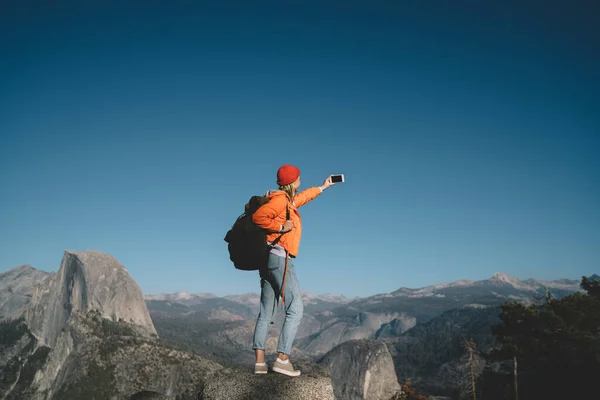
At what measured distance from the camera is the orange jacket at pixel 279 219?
18.4ft

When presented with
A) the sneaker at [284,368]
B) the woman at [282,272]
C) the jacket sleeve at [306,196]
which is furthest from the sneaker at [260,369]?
the jacket sleeve at [306,196]

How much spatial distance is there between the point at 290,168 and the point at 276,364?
2952mm

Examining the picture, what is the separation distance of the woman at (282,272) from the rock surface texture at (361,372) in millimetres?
100420

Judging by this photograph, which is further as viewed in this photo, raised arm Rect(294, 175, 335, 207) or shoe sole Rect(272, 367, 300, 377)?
raised arm Rect(294, 175, 335, 207)

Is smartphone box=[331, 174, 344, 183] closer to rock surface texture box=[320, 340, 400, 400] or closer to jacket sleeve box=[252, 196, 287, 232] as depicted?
jacket sleeve box=[252, 196, 287, 232]

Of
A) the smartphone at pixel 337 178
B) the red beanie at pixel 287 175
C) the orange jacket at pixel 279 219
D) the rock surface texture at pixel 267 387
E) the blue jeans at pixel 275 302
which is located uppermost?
the smartphone at pixel 337 178

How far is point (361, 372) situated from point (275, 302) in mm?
106256

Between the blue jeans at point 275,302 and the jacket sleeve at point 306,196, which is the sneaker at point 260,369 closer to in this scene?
the blue jeans at point 275,302

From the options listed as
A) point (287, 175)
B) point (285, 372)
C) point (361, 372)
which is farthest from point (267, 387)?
point (361, 372)

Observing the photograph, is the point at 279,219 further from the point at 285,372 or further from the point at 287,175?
the point at 285,372

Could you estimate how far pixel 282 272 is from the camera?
5.98 metres

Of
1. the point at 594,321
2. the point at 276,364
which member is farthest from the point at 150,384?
the point at 276,364

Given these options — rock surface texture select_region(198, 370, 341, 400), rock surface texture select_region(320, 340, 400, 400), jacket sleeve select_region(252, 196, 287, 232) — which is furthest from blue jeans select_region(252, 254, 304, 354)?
rock surface texture select_region(320, 340, 400, 400)

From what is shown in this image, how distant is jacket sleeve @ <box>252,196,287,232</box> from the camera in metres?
5.59
